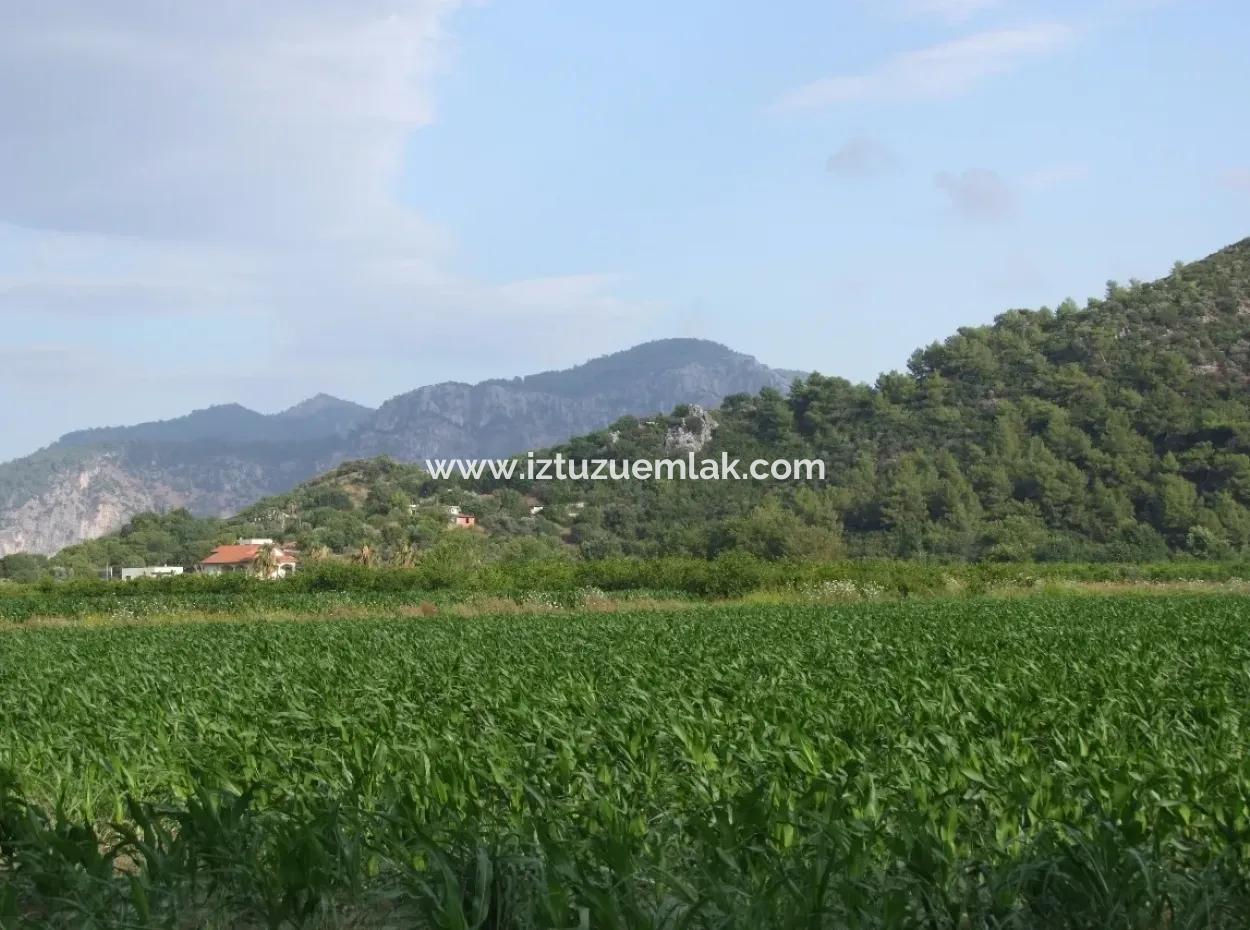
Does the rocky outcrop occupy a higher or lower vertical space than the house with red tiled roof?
higher

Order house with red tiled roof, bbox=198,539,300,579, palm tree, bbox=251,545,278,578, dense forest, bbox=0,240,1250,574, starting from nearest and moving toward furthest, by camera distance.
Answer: dense forest, bbox=0,240,1250,574
palm tree, bbox=251,545,278,578
house with red tiled roof, bbox=198,539,300,579

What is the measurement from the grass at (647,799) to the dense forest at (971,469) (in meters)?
72.7

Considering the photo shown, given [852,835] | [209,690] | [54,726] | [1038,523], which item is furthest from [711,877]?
[1038,523]

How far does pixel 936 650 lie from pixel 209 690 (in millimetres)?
10406

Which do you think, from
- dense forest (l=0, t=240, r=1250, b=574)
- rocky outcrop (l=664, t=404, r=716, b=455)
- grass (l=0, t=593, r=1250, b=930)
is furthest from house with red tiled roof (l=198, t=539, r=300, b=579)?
grass (l=0, t=593, r=1250, b=930)

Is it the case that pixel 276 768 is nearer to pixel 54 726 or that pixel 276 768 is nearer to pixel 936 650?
pixel 54 726

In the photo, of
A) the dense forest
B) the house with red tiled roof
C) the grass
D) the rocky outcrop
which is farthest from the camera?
the rocky outcrop

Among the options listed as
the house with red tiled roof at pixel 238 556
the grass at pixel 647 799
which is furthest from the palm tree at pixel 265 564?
the grass at pixel 647 799

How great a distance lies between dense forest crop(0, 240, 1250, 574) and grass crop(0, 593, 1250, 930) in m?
72.7

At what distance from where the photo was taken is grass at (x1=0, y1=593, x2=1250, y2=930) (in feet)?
18.7

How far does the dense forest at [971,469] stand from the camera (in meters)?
84.8

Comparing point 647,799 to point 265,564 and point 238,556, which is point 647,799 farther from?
point 238,556

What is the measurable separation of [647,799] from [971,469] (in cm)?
9085

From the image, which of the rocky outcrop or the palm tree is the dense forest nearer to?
the rocky outcrop
